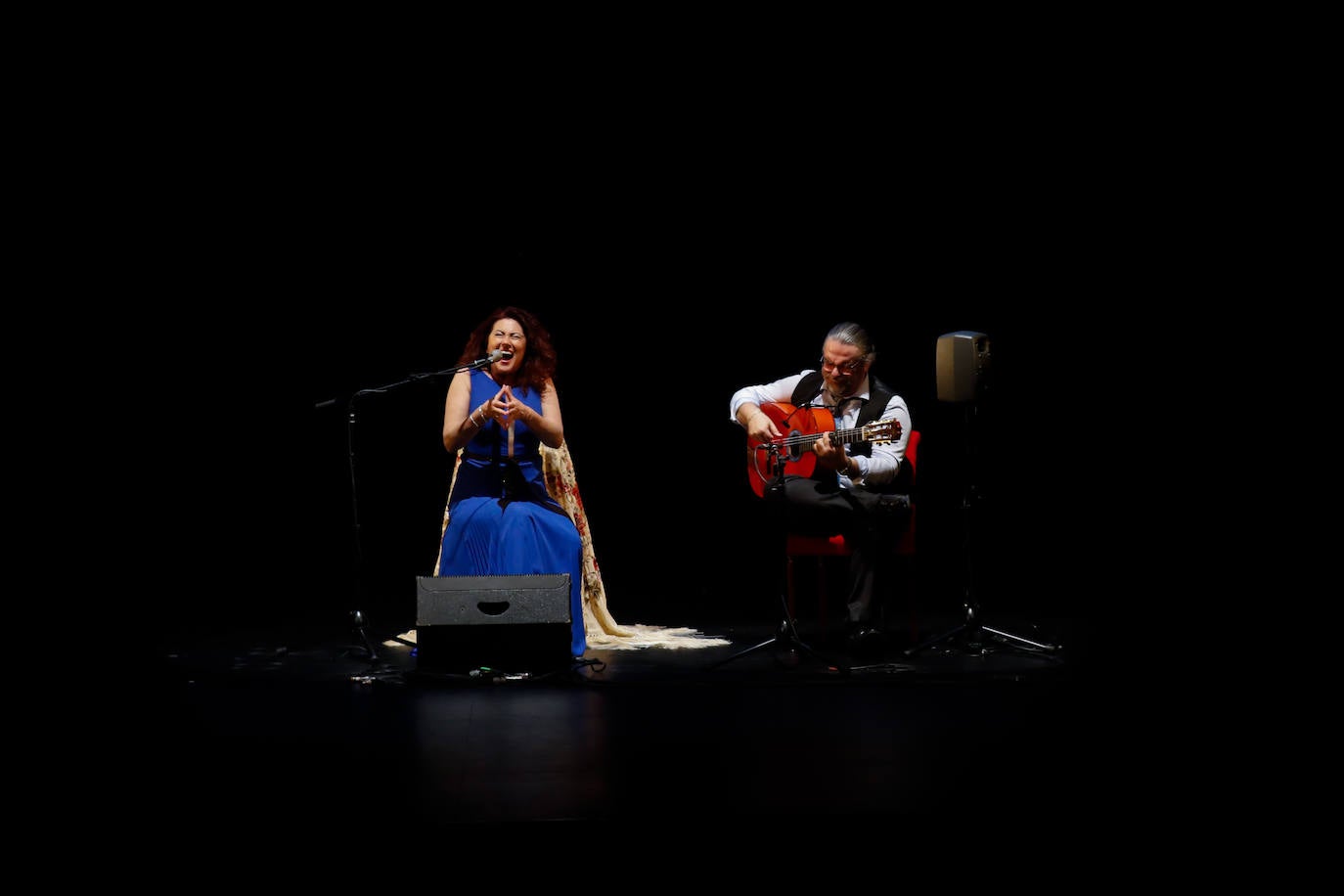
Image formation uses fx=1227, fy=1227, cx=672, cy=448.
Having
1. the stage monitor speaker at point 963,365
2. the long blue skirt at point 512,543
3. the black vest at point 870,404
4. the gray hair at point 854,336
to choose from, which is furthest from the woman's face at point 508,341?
the stage monitor speaker at point 963,365

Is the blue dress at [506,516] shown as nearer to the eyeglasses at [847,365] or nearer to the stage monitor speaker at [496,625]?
the stage monitor speaker at [496,625]

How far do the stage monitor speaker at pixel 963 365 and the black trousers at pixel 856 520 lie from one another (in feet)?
1.35

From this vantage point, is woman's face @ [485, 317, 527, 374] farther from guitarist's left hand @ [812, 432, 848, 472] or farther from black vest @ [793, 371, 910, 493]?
guitarist's left hand @ [812, 432, 848, 472]

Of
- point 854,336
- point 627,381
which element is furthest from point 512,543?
point 627,381

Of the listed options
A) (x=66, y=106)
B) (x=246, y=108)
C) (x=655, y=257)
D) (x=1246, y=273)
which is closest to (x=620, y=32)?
(x=655, y=257)

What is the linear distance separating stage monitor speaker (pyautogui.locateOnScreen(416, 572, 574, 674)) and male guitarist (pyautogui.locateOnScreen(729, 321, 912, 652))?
0.88m

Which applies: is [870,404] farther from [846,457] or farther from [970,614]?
[970,614]

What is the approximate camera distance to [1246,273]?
18.0ft

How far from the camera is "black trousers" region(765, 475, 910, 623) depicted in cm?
420

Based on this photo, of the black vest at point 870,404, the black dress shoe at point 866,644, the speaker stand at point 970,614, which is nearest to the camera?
the black dress shoe at point 866,644

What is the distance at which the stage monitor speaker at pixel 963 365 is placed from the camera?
13.5ft

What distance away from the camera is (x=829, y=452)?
13.2ft

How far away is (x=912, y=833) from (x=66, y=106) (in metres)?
4.65

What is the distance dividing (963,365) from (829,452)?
1.81 ft
